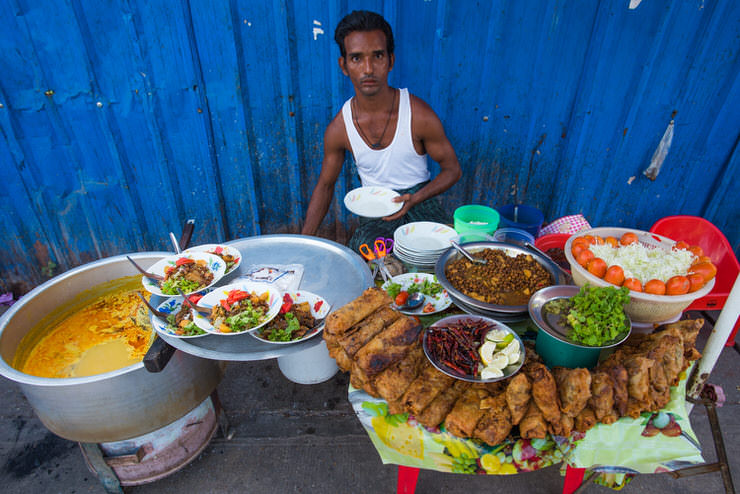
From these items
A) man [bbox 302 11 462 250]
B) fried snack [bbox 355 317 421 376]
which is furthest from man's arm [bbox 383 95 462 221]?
fried snack [bbox 355 317 421 376]

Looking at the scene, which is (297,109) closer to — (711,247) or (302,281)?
(302,281)

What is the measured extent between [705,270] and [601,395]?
966 mm

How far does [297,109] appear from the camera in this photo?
4297mm

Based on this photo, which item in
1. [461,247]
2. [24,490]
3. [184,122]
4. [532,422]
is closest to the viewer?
[532,422]

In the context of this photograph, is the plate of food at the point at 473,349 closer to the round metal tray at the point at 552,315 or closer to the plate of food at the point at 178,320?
the round metal tray at the point at 552,315

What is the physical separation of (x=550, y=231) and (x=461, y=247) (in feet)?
5.66

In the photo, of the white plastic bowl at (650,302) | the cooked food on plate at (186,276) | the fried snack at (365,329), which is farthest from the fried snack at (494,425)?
the cooked food on plate at (186,276)

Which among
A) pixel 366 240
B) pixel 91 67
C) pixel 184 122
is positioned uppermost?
pixel 91 67

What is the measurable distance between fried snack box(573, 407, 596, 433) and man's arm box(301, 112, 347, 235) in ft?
8.75

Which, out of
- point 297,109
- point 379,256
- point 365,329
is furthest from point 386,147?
point 365,329

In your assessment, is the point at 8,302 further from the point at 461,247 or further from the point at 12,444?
the point at 461,247

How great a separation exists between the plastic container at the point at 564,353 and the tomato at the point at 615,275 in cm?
40

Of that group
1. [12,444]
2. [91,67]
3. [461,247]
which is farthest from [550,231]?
[12,444]

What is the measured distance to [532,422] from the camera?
179cm
